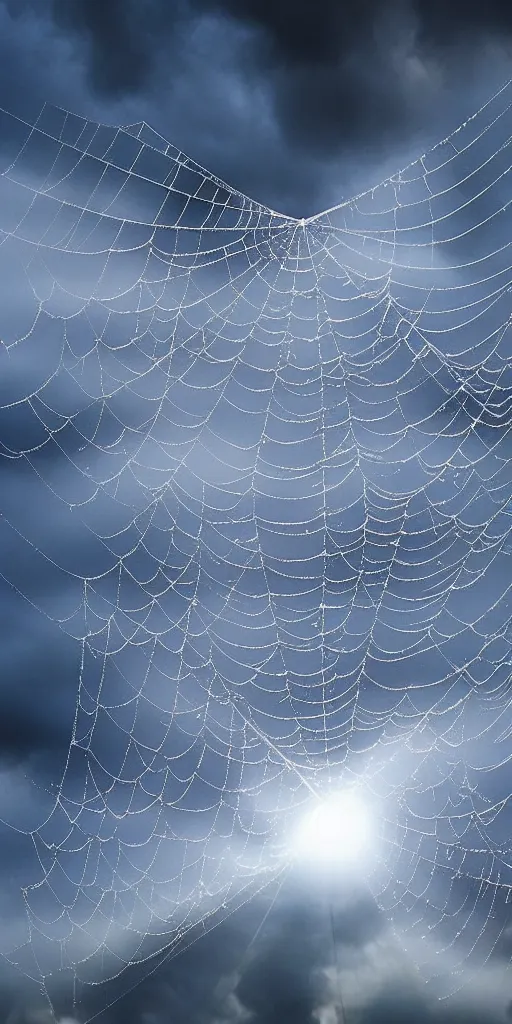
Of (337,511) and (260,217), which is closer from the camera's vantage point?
(260,217)

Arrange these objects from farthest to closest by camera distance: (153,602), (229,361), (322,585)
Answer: (322,585), (153,602), (229,361)

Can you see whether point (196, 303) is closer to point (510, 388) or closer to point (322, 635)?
point (510, 388)

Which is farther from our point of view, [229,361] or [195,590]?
[195,590]

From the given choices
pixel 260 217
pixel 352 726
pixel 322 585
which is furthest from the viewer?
pixel 352 726

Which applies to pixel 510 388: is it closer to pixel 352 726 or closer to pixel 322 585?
pixel 322 585

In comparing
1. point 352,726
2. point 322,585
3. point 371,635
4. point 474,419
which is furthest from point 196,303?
point 352,726

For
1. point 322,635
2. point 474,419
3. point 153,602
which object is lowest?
point 153,602

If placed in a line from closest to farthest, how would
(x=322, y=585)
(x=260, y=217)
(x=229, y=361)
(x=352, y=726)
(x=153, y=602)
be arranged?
1. (x=260, y=217)
2. (x=229, y=361)
3. (x=153, y=602)
4. (x=322, y=585)
5. (x=352, y=726)

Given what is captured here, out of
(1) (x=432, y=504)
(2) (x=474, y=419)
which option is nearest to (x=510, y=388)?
(2) (x=474, y=419)

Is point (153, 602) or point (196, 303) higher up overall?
point (196, 303)
